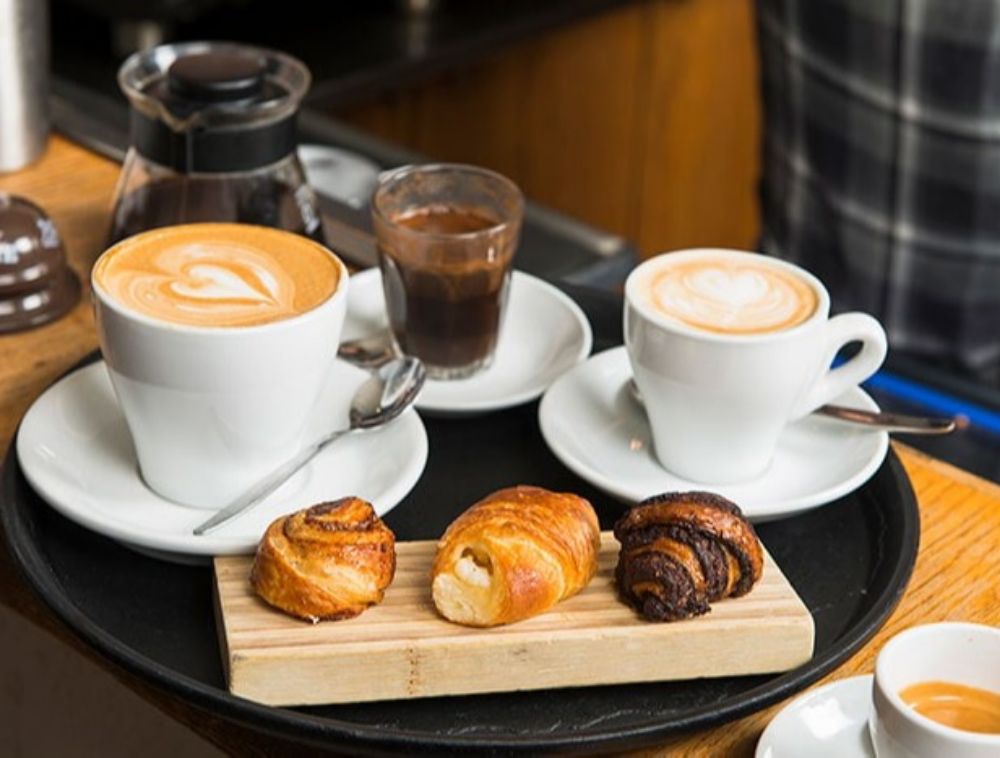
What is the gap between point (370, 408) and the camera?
110 cm

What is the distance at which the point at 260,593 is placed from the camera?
0.90 meters

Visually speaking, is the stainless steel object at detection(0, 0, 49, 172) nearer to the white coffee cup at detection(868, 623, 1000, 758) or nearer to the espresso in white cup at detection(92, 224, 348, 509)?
the espresso in white cup at detection(92, 224, 348, 509)

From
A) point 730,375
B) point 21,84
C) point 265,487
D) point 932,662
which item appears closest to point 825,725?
point 932,662

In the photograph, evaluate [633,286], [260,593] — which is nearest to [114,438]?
[260,593]

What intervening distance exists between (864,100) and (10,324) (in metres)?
0.93

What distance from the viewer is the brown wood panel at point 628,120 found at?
9.81 ft

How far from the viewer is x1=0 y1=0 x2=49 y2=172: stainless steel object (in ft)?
5.14

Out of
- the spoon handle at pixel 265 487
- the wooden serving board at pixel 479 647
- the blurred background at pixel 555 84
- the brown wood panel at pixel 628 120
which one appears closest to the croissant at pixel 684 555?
the wooden serving board at pixel 479 647

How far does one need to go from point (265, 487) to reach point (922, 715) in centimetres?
41

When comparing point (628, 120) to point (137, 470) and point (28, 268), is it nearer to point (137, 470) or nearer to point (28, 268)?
point (28, 268)

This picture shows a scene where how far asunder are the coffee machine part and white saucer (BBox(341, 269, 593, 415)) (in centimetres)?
22

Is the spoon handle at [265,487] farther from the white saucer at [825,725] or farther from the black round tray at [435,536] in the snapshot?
the white saucer at [825,725]

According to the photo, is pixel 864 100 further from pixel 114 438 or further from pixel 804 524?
pixel 114 438

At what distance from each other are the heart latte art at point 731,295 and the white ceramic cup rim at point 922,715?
0.26 metres
